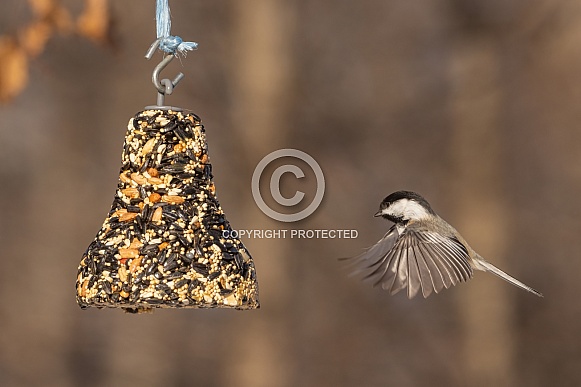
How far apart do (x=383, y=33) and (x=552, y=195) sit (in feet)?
5.22

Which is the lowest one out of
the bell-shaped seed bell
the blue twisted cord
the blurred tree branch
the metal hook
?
the bell-shaped seed bell

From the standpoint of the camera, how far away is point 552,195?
21.9ft

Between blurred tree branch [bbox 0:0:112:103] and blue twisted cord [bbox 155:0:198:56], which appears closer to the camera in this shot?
blue twisted cord [bbox 155:0:198:56]

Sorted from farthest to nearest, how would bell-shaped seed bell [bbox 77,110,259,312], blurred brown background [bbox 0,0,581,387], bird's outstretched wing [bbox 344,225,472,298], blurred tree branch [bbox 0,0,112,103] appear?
1. blurred brown background [bbox 0,0,581,387]
2. blurred tree branch [bbox 0,0,112,103]
3. bird's outstretched wing [bbox 344,225,472,298]
4. bell-shaped seed bell [bbox 77,110,259,312]

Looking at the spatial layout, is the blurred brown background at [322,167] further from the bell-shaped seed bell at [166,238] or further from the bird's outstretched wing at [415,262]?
the bell-shaped seed bell at [166,238]

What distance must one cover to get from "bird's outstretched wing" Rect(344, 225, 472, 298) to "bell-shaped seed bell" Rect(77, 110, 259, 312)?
21.3 inches

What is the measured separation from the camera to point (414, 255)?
358 cm

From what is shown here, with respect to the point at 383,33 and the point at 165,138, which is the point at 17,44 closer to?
the point at 383,33

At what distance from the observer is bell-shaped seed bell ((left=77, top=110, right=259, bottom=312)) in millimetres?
2967

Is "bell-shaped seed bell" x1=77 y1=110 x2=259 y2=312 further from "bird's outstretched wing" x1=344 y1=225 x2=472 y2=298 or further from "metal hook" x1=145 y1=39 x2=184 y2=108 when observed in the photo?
"bird's outstretched wing" x1=344 y1=225 x2=472 y2=298

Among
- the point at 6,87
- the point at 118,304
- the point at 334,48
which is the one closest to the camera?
the point at 118,304

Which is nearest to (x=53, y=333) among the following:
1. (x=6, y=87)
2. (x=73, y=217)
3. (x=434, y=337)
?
(x=73, y=217)

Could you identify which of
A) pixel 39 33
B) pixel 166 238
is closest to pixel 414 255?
pixel 166 238

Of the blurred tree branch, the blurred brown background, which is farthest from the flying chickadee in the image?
the blurred tree branch
